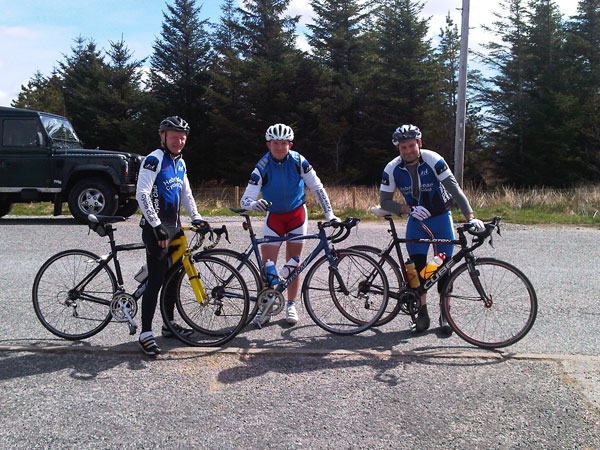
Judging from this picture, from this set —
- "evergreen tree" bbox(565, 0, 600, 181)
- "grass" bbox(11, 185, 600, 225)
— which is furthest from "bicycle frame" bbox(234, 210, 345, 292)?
"evergreen tree" bbox(565, 0, 600, 181)

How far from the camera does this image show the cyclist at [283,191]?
451cm

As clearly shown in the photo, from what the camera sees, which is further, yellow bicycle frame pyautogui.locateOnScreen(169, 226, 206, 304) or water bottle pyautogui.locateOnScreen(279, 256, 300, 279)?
water bottle pyautogui.locateOnScreen(279, 256, 300, 279)

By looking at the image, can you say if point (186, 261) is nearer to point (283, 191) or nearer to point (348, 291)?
point (283, 191)

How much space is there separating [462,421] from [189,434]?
65.4 inches

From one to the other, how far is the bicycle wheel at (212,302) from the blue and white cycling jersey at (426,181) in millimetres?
1648

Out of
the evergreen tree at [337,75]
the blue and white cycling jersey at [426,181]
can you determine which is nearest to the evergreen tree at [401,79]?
the evergreen tree at [337,75]

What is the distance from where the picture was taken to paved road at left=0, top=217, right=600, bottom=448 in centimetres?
287

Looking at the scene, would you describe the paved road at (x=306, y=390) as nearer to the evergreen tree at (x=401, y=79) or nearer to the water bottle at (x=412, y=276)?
the water bottle at (x=412, y=276)

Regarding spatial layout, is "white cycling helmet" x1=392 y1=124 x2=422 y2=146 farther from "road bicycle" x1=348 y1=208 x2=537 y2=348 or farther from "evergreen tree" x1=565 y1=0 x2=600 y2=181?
"evergreen tree" x1=565 y1=0 x2=600 y2=181

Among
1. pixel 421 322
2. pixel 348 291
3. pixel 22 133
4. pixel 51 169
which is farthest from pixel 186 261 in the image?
pixel 22 133

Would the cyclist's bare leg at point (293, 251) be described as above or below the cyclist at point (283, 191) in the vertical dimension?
below

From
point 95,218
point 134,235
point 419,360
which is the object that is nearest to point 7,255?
point 134,235

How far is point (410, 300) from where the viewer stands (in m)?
4.46

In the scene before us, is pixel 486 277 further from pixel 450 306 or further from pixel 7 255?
pixel 7 255
